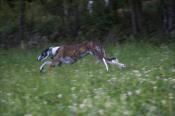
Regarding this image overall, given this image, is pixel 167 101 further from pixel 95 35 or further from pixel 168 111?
pixel 95 35

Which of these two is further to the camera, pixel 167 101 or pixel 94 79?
pixel 94 79

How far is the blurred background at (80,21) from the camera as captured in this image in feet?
84.4

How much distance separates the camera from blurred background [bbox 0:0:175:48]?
25734 mm

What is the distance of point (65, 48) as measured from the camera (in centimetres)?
1427

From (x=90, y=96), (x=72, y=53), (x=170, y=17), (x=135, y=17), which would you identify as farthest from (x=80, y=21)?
(x=90, y=96)

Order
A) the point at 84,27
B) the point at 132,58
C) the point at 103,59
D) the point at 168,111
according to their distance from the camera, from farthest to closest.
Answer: the point at 84,27
the point at 132,58
the point at 103,59
the point at 168,111

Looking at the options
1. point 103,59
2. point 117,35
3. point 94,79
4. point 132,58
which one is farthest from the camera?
point 117,35

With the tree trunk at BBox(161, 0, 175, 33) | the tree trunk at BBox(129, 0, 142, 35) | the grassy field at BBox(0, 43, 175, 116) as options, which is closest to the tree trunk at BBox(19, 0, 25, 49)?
the tree trunk at BBox(129, 0, 142, 35)

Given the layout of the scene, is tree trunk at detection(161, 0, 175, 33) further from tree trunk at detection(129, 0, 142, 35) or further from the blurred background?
tree trunk at detection(129, 0, 142, 35)

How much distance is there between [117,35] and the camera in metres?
26.1

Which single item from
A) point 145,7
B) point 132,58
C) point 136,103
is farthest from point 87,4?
point 136,103

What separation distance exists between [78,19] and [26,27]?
10.5ft

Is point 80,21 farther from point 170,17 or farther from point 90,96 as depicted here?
point 90,96

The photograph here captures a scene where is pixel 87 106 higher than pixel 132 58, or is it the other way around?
pixel 87 106
